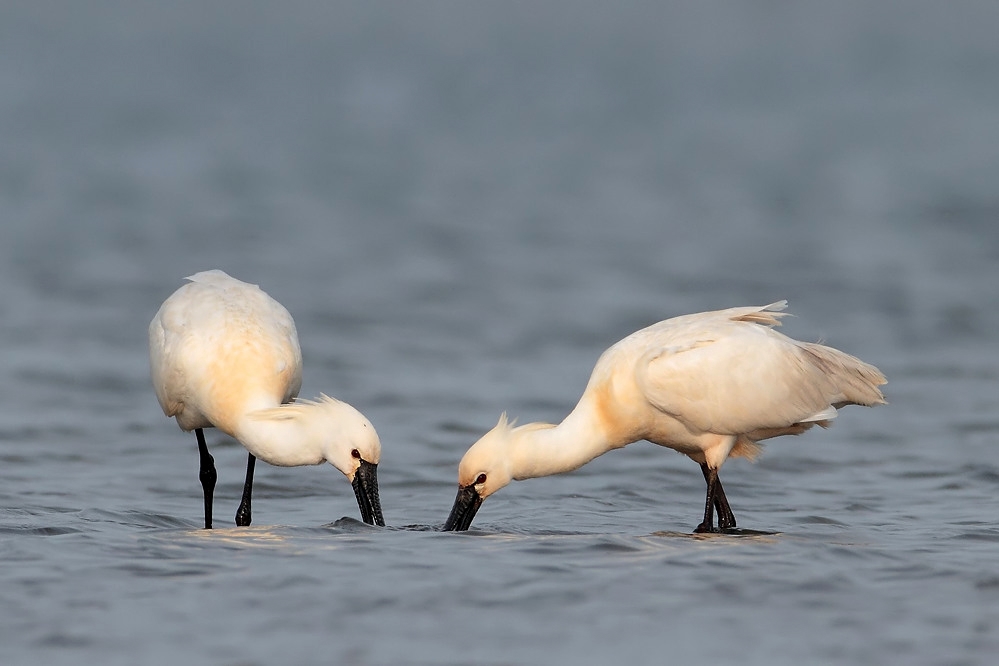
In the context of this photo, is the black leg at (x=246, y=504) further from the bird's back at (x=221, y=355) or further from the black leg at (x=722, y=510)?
the black leg at (x=722, y=510)

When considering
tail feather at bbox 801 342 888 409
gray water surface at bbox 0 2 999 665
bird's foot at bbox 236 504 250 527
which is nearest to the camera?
gray water surface at bbox 0 2 999 665

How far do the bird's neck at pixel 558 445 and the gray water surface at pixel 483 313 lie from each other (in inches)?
17.6

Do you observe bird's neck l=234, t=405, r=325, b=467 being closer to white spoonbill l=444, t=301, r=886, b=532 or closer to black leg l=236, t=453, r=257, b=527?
black leg l=236, t=453, r=257, b=527

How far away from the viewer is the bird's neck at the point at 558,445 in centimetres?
1164

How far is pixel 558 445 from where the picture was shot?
11.7m

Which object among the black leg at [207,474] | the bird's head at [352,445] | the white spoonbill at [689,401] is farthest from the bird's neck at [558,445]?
→ the black leg at [207,474]

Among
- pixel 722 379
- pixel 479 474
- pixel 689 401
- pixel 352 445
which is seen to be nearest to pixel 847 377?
pixel 722 379

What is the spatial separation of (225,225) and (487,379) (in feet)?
33.5

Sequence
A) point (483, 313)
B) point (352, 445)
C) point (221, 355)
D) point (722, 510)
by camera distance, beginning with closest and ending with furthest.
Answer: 1. point (352, 445)
2. point (722, 510)
3. point (221, 355)
4. point (483, 313)

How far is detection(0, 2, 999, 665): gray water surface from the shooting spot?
8445 millimetres

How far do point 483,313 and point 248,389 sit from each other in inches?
423

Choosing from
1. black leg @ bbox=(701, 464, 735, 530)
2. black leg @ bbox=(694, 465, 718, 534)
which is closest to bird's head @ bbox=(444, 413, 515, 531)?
black leg @ bbox=(694, 465, 718, 534)

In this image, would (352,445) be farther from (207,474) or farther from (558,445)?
(207,474)

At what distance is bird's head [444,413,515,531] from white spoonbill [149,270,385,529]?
1.81 ft
